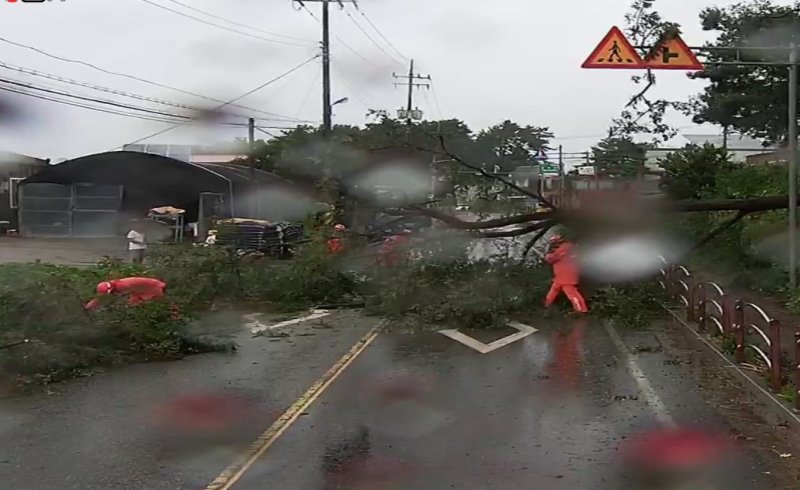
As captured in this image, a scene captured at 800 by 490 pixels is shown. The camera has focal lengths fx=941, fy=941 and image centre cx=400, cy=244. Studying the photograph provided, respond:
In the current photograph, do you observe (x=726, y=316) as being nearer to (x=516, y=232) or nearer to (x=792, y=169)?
(x=516, y=232)

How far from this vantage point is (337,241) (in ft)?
49.3

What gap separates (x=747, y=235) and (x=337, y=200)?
319 inches

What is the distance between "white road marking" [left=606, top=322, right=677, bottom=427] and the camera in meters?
8.38

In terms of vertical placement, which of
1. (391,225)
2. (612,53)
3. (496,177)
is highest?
(612,53)

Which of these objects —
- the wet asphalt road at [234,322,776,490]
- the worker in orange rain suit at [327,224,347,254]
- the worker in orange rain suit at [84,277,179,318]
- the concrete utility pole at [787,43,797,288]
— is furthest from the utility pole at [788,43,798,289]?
the worker in orange rain suit at [84,277,179,318]

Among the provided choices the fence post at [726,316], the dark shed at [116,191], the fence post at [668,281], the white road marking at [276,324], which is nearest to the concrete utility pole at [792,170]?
the fence post at [668,281]

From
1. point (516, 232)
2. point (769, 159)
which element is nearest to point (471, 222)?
point (516, 232)

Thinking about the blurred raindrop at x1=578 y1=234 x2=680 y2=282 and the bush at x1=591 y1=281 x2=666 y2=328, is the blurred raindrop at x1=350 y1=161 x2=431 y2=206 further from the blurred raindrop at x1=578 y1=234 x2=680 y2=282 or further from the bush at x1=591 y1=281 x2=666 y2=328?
the bush at x1=591 y1=281 x2=666 y2=328

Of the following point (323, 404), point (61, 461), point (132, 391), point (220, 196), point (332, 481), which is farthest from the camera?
point (220, 196)

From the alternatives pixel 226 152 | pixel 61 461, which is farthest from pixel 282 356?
pixel 226 152

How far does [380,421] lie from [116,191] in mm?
28119

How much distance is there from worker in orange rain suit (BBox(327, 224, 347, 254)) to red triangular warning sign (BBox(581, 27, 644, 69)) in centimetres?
Result: 535

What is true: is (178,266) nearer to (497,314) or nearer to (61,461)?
(497,314)

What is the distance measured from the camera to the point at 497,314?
14.4m
